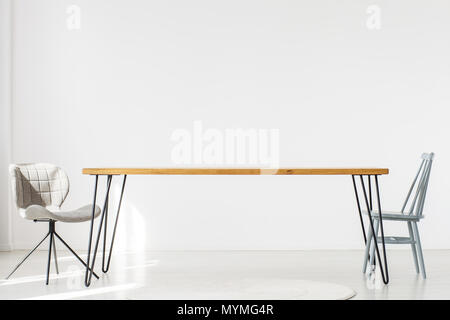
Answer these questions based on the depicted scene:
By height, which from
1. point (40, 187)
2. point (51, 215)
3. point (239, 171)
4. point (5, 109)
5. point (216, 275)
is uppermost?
point (5, 109)

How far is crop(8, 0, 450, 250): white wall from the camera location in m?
5.46

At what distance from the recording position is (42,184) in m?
4.34

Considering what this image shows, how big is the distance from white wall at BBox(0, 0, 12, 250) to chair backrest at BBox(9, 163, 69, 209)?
119cm

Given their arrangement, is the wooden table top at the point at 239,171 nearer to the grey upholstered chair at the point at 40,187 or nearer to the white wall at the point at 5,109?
the grey upholstered chair at the point at 40,187

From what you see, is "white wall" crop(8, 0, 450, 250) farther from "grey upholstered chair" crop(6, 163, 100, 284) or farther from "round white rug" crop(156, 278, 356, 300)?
"round white rug" crop(156, 278, 356, 300)

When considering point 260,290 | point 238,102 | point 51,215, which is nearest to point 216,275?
point 260,290

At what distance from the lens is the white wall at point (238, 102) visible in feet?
17.9

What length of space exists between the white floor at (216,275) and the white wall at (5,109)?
328 mm

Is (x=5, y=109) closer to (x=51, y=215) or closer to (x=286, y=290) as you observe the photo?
(x=51, y=215)

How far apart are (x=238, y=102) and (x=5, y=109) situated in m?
2.10

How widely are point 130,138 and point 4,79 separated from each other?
124cm

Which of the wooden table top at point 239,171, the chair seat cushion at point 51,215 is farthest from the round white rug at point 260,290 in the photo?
the chair seat cushion at point 51,215
